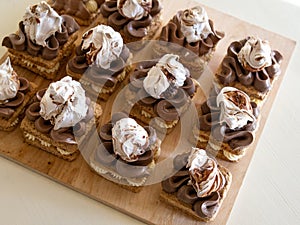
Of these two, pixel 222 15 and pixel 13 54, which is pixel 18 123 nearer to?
pixel 13 54

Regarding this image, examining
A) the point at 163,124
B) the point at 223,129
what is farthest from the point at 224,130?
the point at 163,124

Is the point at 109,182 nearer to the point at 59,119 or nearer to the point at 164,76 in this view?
the point at 59,119

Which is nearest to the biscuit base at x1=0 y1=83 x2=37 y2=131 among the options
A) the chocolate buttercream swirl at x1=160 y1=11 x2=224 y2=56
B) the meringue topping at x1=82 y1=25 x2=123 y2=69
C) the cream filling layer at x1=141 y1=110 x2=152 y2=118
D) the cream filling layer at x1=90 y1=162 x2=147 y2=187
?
the meringue topping at x1=82 y1=25 x2=123 y2=69

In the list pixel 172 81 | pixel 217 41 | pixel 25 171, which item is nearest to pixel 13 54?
pixel 25 171

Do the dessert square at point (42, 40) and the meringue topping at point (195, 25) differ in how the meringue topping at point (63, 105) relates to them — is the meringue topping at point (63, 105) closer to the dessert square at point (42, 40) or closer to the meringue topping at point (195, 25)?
the dessert square at point (42, 40)

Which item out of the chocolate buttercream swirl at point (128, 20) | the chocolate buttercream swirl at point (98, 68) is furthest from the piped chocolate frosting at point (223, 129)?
the chocolate buttercream swirl at point (128, 20)
